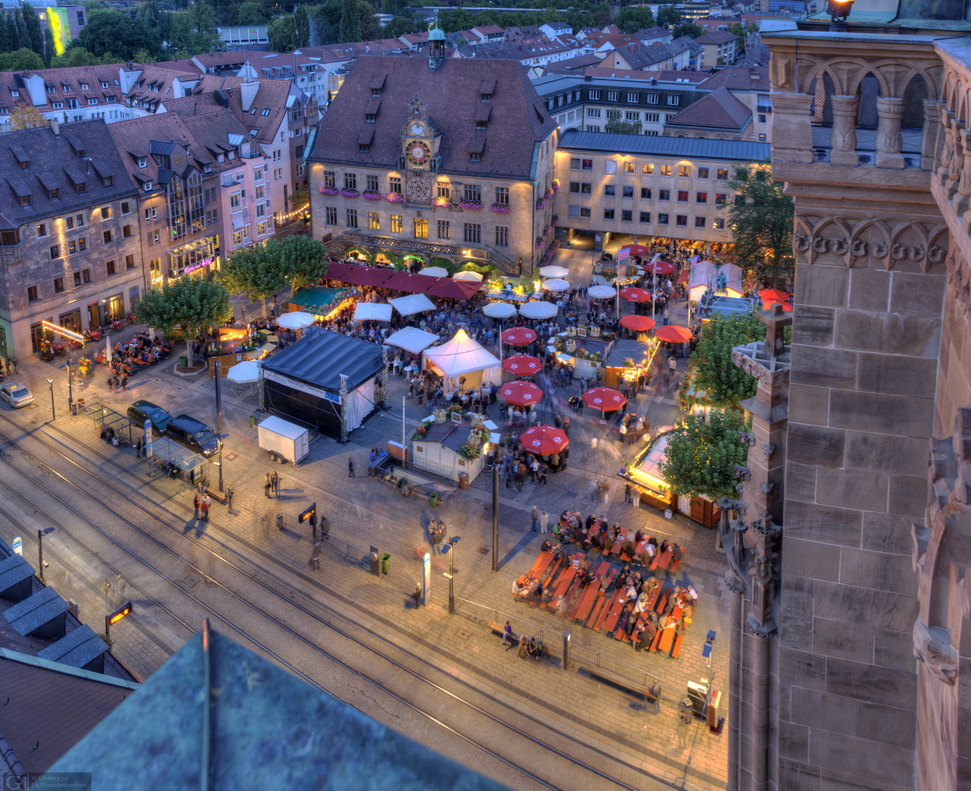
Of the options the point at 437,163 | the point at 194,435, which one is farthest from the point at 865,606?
the point at 437,163

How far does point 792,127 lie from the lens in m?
9.88

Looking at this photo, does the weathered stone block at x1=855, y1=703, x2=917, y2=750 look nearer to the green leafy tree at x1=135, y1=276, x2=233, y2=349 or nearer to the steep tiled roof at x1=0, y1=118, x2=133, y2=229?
the green leafy tree at x1=135, y1=276, x2=233, y2=349

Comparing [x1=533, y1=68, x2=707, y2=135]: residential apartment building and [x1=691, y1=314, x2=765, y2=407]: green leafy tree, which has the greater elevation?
[x1=533, y1=68, x2=707, y2=135]: residential apartment building

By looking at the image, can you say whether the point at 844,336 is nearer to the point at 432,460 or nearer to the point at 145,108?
the point at 432,460

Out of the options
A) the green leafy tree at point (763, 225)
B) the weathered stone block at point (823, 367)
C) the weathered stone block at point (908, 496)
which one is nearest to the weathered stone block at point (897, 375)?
the weathered stone block at point (823, 367)

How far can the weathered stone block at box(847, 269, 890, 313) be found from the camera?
10.4 m

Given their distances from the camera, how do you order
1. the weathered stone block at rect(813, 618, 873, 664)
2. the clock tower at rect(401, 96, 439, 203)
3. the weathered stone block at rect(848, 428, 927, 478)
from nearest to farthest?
the weathered stone block at rect(848, 428, 927, 478) < the weathered stone block at rect(813, 618, 873, 664) < the clock tower at rect(401, 96, 439, 203)

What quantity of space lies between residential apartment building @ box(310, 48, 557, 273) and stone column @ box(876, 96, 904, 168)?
5844 centimetres

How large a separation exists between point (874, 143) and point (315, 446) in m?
38.5

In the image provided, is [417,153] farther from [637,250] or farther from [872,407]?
[872,407]

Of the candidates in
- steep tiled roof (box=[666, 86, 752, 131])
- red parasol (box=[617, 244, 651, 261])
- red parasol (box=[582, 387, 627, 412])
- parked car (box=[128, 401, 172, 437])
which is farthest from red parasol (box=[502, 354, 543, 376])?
steep tiled roof (box=[666, 86, 752, 131])

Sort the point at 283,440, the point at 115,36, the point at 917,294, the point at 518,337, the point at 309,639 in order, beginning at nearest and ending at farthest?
the point at 917,294
the point at 309,639
the point at 283,440
the point at 518,337
the point at 115,36

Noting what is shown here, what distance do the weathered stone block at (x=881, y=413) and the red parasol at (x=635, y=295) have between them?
1983 inches

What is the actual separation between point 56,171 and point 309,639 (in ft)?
138
